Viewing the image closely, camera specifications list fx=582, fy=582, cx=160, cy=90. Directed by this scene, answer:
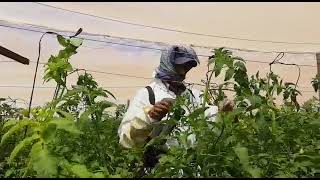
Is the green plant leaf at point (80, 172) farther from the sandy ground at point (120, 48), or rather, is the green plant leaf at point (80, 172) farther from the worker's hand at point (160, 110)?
the sandy ground at point (120, 48)

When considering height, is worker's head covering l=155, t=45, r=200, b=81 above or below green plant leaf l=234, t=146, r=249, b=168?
above

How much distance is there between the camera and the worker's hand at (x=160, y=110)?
183cm

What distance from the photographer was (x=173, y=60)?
7.59 feet

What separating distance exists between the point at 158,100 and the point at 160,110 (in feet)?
1.15

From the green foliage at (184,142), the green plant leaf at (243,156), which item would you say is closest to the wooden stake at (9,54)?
the green foliage at (184,142)

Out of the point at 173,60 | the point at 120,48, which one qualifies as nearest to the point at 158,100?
the point at 173,60

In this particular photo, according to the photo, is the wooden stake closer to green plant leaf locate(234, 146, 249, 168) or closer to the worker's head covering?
the worker's head covering

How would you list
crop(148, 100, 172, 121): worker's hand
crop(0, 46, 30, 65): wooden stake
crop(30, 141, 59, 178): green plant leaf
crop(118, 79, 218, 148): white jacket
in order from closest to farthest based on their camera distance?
crop(30, 141, 59, 178): green plant leaf → crop(148, 100, 172, 121): worker's hand → crop(118, 79, 218, 148): white jacket → crop(0, 46, 30, 65): wooden stake

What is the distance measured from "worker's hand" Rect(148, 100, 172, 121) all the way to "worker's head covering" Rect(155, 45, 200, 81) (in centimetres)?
40

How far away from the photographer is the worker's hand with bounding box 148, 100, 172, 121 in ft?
6.02

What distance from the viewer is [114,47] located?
254 inches

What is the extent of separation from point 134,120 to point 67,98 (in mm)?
530

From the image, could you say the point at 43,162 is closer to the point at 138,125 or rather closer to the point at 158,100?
the point at 138,125

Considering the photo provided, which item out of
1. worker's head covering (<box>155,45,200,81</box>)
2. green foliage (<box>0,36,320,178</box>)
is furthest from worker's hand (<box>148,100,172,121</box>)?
worker's head covering (<box>155,45,200,81</box>)
